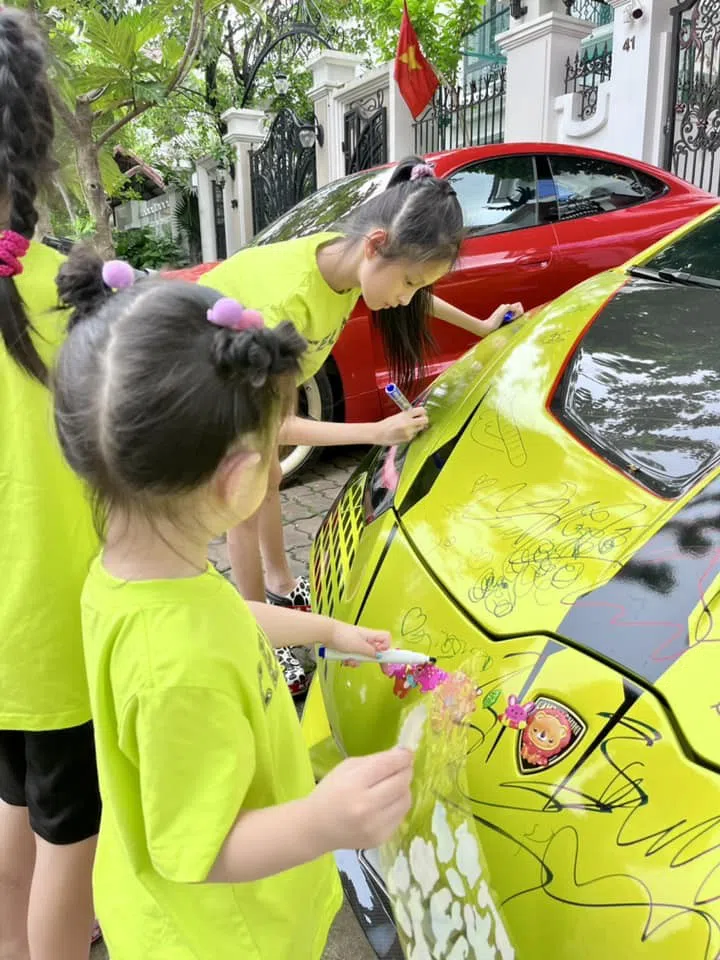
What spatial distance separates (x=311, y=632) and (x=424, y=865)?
35 centimetres

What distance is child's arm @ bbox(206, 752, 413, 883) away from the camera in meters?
0.78

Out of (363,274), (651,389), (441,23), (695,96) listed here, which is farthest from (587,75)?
(651,389)

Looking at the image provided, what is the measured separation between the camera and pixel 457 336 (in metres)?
3.78

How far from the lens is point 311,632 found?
1.16 meters

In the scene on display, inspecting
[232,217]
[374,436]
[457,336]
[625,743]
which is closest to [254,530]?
[374,436]

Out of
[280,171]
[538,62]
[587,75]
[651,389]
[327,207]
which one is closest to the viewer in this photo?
[651,389]

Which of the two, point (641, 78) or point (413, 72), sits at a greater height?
point (413, 72)

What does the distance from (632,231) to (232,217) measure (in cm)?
1210

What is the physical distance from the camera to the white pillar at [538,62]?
794 cm

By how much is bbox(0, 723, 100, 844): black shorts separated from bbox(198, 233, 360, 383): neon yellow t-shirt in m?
0.97

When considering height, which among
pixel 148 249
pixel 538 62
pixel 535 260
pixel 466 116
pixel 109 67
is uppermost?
pixel 538 62

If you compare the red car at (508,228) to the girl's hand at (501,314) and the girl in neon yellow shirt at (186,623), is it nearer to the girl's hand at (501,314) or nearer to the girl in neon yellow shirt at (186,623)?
the girl's hand at (501,314)

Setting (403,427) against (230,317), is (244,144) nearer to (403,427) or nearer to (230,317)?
(403,427)

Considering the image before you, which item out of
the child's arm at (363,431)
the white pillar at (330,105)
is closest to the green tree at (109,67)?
the white pillar at (330,105)
